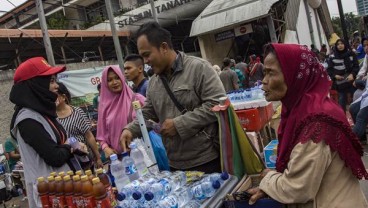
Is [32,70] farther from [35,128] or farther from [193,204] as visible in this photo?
[193,204]

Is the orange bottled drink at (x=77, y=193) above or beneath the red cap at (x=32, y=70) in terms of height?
beneath

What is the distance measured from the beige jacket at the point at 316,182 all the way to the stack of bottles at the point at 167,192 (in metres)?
0.38

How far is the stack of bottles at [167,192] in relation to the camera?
1.87 meters

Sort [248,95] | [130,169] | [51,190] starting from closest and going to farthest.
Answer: [51,190], [130,169], [248,95]

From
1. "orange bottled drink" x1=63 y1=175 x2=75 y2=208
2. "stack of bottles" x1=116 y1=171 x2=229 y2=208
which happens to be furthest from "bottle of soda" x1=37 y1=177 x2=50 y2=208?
"stack of bottles" x1=116 y1=171 x2=229 y2=208

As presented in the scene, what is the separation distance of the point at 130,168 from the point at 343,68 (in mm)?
6481

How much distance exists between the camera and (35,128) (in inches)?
98.9

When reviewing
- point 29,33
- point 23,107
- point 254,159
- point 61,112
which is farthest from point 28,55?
point 254,159

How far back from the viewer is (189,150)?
2523mm

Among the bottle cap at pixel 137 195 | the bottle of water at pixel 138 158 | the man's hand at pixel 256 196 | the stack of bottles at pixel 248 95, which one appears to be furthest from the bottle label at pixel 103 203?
the stack of bottles at pixel 248 95

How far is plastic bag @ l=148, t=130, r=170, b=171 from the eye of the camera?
272cm

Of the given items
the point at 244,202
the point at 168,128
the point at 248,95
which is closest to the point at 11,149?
the point at 248,95

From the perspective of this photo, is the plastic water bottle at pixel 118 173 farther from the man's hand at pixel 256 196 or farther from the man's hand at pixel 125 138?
the man's hand at pixel 256 196

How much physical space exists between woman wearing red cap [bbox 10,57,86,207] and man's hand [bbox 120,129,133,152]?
0.43 metres
